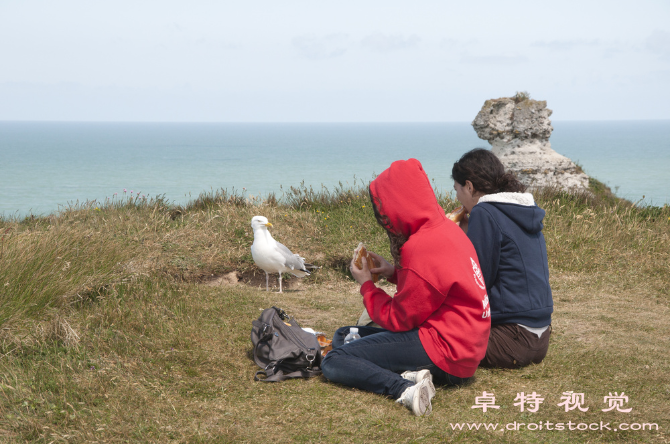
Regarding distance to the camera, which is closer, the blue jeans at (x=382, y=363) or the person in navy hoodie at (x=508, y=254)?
the blue jeans at (x=382, y=363)

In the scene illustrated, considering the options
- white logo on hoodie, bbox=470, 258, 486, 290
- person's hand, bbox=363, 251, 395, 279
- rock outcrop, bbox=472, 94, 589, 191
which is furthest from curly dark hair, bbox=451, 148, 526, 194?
rock outcrop, bbox=472, 94, 589, 191

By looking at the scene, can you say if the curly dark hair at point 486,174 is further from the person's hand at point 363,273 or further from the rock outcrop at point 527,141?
the rock outcrop at point 527,141

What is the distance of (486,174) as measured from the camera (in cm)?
395

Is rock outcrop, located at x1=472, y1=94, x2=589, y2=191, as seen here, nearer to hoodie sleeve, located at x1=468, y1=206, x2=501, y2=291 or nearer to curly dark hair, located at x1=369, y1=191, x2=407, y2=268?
hoodie sleeve, located at x1=468, y1=206, x2=501, y2=291

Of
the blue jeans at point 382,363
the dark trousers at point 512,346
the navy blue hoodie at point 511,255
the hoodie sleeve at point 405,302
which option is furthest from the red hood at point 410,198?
the dark trousers at point 512,346

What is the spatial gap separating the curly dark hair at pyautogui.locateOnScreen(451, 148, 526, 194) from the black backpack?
1789mm

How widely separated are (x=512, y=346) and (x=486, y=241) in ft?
2.90

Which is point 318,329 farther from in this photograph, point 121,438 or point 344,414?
point 121,438

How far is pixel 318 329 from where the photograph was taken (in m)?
5.54

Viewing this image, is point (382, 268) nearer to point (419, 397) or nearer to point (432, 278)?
point (432, 278)

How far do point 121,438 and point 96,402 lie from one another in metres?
0.54

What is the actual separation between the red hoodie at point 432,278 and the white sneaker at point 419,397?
190 mm

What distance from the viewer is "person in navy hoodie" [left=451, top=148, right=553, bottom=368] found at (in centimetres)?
377

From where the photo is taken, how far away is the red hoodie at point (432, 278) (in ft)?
10.9
